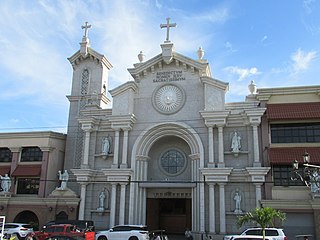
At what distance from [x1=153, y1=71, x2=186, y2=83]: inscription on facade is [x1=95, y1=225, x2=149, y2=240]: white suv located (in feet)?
43.3

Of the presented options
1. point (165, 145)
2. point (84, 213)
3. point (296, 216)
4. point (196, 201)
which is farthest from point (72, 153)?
point (296, 216)

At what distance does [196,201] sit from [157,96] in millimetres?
9867

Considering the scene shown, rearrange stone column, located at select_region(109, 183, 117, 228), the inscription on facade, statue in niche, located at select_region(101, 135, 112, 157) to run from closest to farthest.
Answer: stone column, located at select_region(109, 183, 117, 228) → statue in niche, located at select_region(101, 135, 112, 157) → the inscription on facade

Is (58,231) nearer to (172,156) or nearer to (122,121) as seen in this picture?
(122,121)

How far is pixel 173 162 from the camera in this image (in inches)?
1244

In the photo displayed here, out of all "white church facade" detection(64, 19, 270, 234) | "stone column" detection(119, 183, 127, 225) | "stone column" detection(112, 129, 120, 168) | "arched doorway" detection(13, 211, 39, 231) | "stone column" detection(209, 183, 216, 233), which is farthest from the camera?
"arched doorway" detection(13, 211, 39, 231)

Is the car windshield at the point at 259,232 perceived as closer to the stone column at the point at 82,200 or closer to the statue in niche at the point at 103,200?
the statue in niche at the point at 103,200

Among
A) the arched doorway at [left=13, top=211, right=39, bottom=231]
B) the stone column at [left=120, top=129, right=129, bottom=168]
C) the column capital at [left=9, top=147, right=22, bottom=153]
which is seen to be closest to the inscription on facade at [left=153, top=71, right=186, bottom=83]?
the stone column at [left=120, top=129, right=129, bottom=168]

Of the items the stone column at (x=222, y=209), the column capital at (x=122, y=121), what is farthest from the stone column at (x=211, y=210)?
the column capital at (x=122, y=121)

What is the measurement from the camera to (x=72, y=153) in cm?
3472

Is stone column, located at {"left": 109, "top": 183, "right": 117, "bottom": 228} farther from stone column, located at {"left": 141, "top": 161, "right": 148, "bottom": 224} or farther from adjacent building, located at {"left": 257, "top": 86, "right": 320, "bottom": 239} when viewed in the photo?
adjacent building, located at {"left": 257, "top": 86, "right": 320, "bottom": 239}

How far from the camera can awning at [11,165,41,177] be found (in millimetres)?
32969

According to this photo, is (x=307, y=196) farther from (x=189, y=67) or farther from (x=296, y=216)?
(x=189, y=67)

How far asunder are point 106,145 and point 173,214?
34.5 ft
